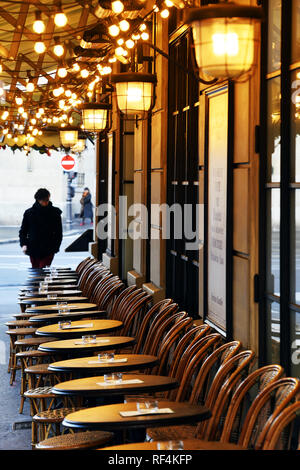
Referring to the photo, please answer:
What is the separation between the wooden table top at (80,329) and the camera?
5925 mm

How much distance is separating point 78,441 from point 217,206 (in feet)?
6.64

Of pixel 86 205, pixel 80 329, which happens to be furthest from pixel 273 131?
pixel 86 205

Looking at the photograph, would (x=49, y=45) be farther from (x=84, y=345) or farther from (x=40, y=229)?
(x=40, y=229)

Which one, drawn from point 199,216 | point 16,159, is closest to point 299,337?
point 199,216

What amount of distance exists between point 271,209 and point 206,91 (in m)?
1.55

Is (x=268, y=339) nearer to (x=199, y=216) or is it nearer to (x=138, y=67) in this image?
(x=199, y=216)

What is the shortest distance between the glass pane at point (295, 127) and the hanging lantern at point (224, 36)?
93 cm

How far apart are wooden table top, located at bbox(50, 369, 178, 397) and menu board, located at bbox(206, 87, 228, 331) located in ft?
3.65

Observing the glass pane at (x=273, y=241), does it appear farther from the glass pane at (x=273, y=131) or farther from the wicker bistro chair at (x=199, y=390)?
the wicker bistro chair at (x=199, y=390)

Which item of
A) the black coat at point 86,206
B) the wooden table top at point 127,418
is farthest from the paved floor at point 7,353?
the black coat at point 86,206

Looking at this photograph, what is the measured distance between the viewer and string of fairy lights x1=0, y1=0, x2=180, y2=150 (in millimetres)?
5484

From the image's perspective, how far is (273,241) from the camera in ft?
14.6

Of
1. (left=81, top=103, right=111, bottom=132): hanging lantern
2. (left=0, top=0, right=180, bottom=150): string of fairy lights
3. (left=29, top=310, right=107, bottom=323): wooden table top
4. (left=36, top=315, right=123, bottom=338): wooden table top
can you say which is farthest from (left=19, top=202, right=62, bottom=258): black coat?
(left=36, top=315, right=123, bottom=338): wooden table top
